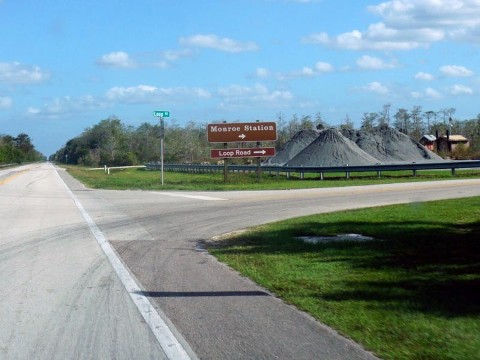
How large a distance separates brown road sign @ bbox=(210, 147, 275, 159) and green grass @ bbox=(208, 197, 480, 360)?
23288 mm

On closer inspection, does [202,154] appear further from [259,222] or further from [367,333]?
[367,333]

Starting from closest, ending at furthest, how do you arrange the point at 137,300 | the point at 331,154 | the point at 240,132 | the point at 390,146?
the point at 137,300
the point at 240,132
the point at 331,154
the point at 390,146

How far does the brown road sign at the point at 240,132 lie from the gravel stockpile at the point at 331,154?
72.3 ft

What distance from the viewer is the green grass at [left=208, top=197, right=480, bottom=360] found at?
7.35 m

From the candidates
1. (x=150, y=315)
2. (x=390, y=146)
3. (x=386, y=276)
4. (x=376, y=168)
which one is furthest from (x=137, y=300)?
(x=390, y=146)

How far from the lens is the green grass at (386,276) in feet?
24.1

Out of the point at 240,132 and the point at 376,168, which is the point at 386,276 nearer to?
the point at 240,132

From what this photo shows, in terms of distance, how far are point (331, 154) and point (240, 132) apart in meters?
25.0

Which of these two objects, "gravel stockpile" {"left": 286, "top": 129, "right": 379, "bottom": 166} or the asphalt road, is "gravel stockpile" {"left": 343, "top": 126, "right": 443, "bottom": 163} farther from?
the asphalt road

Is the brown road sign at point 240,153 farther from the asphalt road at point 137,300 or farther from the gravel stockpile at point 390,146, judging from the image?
the gravel stockpile at point 390,146

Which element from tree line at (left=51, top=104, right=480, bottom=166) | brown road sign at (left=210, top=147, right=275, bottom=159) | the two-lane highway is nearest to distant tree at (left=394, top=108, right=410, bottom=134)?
tree line at (left=51, top=104, right=480, bottom=166)

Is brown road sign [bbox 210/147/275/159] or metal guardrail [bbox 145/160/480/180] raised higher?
brown road sign [bbox 210/147/275/159]

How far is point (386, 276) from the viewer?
34.3ft

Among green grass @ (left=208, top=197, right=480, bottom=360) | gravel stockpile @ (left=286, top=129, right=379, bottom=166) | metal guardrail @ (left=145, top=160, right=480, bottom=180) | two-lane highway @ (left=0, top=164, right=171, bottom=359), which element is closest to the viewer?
two-lane highway @ (left=0, top=164, right=171, bottom=359)
